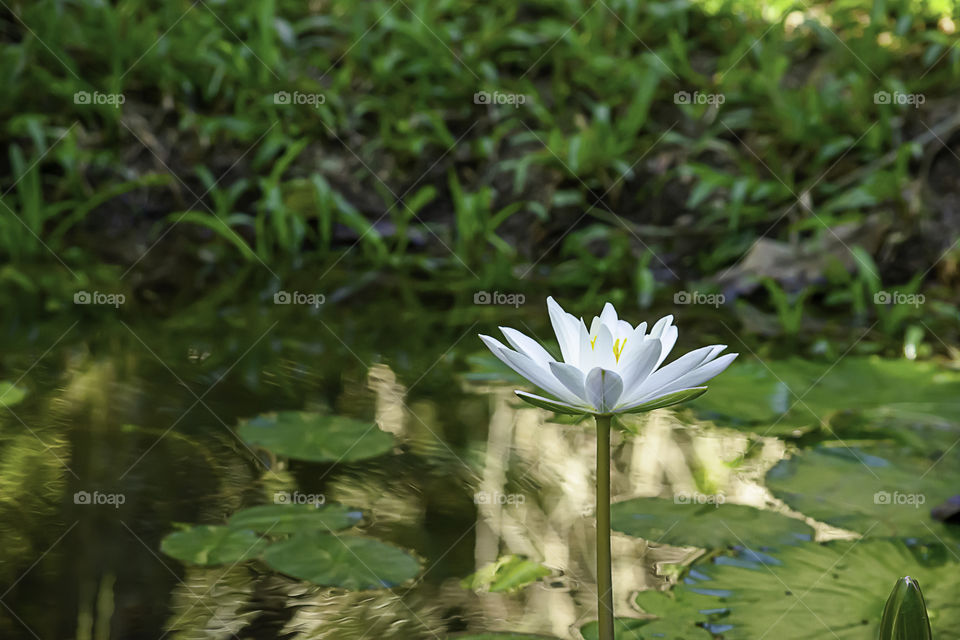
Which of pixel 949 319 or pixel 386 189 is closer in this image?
pixel 949 319

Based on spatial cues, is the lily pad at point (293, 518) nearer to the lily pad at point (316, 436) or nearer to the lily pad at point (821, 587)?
the lily pad at point (316, 436)

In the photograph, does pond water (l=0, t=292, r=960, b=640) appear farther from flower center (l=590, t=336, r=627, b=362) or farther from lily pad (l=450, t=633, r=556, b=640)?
flower center (l=590, t=336, r=627, b=362)

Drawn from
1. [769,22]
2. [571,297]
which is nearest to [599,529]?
[571,297]

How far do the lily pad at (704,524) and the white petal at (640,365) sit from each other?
1.89 feet

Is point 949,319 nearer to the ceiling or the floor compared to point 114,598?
nearer to the ceiling

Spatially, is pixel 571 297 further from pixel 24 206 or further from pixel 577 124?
pixel 24 206

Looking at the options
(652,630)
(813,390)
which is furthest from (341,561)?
(813,390)

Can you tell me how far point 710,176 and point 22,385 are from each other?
200 cm

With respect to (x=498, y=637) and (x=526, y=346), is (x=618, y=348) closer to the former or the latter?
(x=526, y=346)

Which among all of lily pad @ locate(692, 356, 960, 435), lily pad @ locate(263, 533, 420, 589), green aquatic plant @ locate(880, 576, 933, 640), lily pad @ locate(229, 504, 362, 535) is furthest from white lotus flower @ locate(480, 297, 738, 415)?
lily pad @ locate(692, 356, 960, 435)

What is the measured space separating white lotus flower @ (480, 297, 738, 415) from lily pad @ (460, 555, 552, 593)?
1.40ft

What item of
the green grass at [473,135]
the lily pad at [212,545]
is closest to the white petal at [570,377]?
the lily pad at [212,545]

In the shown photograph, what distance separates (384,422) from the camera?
1.70m

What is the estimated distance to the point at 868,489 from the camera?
4.94ft
